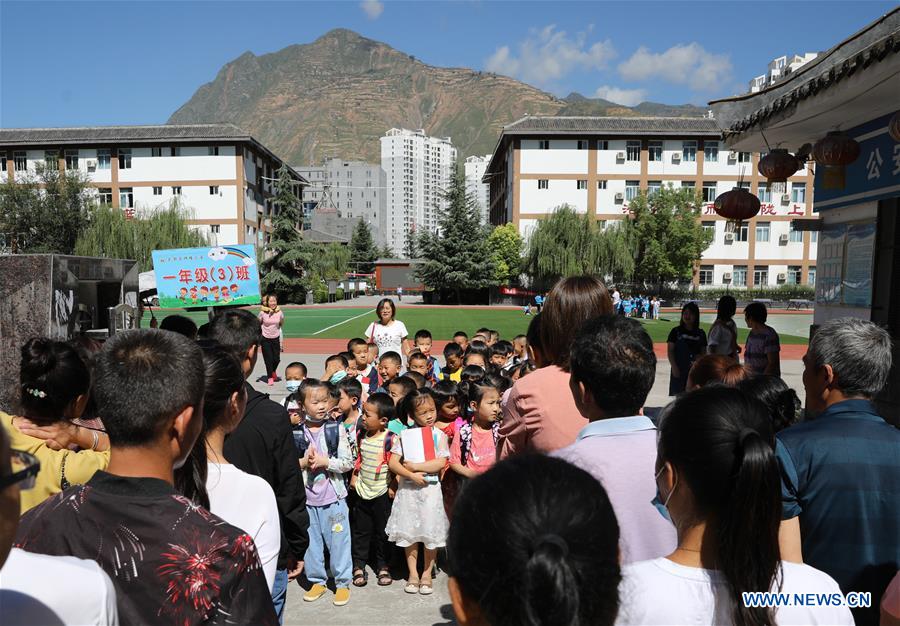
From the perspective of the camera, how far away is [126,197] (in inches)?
1900

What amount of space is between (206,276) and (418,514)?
7061 millimetres

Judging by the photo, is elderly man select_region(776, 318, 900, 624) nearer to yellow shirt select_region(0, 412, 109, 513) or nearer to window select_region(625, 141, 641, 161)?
yellow shirt select_region(0, 412, 109, 513)

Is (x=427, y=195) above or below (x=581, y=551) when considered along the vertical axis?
above

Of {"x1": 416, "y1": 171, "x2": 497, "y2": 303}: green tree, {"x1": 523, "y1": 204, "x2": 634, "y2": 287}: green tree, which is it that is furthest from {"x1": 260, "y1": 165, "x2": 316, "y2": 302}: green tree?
{"x1": 523, "y1": 204, "x2": 634, "y2": 287}: green tree

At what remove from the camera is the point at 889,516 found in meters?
2.02

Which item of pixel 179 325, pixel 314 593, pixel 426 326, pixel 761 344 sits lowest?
pixel 426 326

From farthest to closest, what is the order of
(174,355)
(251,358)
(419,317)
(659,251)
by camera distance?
(659,251) → (419,317) → (251,358) → (174,355)

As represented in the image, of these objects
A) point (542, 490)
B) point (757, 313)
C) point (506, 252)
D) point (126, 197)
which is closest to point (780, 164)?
point (757, 313)

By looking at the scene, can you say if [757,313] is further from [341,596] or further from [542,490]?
[542,490]

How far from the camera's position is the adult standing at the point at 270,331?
36.1 ft

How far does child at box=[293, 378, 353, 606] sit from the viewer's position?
3.98m

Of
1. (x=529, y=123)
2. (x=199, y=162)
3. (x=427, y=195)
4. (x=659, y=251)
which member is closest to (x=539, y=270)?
(x=659, y=251)

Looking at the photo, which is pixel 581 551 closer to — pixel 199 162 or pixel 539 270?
pixel 539 270

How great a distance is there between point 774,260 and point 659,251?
521 inches
